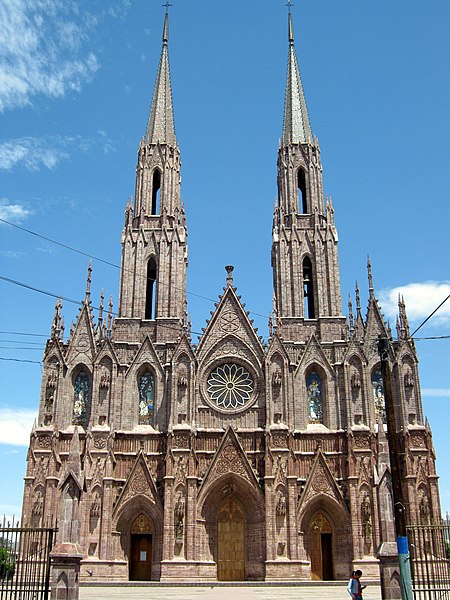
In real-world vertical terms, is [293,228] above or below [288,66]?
below

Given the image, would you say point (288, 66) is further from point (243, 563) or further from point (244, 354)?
point (243, 563)

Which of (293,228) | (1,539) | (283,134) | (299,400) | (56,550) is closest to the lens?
(1,539)

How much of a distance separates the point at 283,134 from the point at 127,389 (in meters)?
21.8

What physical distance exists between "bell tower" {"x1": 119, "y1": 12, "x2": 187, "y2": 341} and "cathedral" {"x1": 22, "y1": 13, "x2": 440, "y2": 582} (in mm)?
144

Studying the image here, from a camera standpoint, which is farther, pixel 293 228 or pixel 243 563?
pixel 293 228

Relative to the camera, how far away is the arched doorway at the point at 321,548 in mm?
35594

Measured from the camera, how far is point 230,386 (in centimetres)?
3972

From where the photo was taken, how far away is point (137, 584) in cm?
3350

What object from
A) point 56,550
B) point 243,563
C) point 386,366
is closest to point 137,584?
point 243,563

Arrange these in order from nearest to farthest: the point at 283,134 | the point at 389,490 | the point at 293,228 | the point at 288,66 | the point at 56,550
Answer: the point at 56,550 → the point at 389,490 → the point at 293,228 → the point at 283,134 → the point at 288,66

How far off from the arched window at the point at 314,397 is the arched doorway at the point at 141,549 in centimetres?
1113

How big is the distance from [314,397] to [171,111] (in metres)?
24.0

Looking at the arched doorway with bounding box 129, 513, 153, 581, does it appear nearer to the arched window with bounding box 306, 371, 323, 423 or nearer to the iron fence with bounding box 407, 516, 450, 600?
the arched window with bounding box 306, 371, 323, 423

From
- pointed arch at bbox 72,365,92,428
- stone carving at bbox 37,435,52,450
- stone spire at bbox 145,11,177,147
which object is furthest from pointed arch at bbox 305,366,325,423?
stone spire at bbox 145,11,177,147
